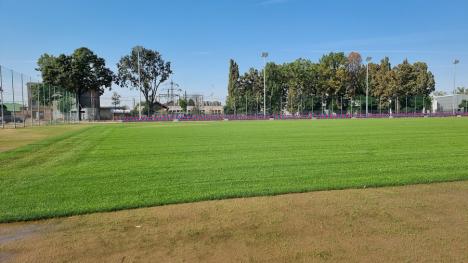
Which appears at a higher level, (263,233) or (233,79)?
(233,79)

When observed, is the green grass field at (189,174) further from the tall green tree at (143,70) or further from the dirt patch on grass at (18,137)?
the tall green tree at (143,70)

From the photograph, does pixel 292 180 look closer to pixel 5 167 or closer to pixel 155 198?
pixel 155 198

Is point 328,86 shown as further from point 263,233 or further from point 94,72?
point 263,233

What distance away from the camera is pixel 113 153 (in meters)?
13.1

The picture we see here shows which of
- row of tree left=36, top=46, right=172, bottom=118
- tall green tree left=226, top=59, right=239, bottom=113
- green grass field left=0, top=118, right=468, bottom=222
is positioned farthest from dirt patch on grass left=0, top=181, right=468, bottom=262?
tall green tree left=226, top=59, right=239, bottom=113

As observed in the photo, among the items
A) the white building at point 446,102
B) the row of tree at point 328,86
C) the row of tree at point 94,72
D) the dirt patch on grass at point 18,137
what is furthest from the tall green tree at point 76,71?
the white building at point 446,102

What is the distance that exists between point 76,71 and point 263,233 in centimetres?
6896

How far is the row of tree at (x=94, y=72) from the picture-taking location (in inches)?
2608

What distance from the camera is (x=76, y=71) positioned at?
66.5m

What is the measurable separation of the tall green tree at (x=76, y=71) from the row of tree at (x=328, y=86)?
2685 centimetres

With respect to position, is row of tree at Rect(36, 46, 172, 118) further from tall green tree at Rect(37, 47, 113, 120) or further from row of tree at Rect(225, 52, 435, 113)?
row of tree at Rect(225, 52, 435, 113)

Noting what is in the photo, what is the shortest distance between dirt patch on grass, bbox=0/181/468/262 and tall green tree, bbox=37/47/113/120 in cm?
6295

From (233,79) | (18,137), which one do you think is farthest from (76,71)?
(18,137)

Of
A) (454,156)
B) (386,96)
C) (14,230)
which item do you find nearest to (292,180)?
(14,230)
